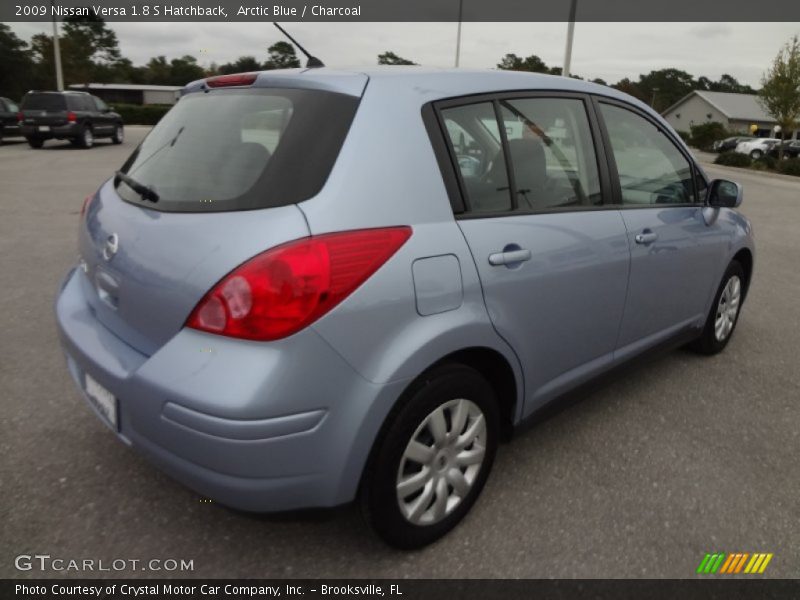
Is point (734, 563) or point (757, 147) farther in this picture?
point (757, 147)

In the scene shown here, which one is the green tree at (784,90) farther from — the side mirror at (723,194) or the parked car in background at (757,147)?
the side mirror at (723,194)

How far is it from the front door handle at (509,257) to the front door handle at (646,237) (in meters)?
0.89

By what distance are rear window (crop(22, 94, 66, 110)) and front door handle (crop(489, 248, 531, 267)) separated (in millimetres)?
21338

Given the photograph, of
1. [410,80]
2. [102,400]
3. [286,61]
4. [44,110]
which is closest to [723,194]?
[410,80]

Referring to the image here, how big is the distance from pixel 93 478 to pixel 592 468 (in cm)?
216

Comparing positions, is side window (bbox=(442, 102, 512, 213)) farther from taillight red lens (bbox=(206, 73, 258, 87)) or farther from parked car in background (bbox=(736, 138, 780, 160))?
parked car in background (bbox=(736, 138, 780, 160))

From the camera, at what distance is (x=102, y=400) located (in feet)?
7.32

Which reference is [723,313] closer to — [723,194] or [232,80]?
[723,194]

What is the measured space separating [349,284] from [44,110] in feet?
70.7

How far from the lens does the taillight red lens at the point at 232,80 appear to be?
246cm

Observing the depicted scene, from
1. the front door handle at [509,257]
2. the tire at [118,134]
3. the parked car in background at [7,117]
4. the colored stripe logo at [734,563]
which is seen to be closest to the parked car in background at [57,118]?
the tire at [118,134]

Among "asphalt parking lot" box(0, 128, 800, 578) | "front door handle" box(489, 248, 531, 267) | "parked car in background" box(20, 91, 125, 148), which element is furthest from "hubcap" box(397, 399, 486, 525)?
"parked car in background" box(20, 91, 125, 148)

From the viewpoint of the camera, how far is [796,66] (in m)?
30.6

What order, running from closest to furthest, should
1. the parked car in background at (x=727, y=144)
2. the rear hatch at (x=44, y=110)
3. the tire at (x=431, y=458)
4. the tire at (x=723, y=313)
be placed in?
1. the tire at (x=431, y=458)
2. the tire at (x=723, y=313)
3. the rear hatch at (x=44, y=110)
4. the parked car in background at (x=727, y=144)
